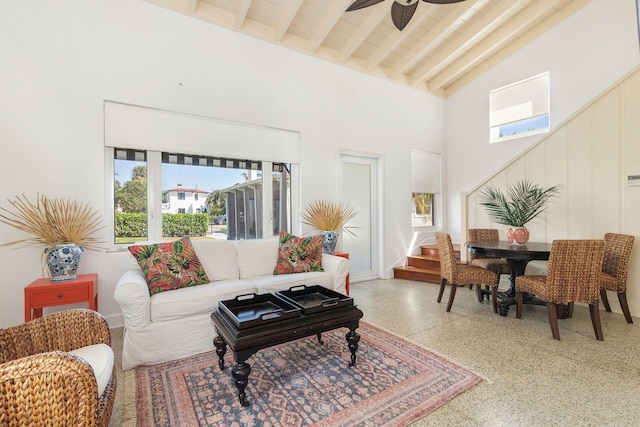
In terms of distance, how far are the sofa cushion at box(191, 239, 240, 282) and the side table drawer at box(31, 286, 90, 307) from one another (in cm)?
99

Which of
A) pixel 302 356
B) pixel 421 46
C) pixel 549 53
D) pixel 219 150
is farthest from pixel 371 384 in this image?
pixel 549 53

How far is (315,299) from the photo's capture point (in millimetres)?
2484

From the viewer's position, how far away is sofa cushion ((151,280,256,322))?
2.46m

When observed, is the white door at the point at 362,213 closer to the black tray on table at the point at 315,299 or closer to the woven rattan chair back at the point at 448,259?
the woven rattan chair back at the point at 448,259

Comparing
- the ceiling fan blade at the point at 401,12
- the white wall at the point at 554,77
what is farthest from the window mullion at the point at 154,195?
the white wall at the point at 554,77

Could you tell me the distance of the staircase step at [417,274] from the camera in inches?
196

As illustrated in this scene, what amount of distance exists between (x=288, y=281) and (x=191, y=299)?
94 centimetres

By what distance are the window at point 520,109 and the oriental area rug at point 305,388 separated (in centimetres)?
450

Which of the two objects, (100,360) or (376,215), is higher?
(376,215)

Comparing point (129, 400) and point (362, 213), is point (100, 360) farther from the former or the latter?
point (362, 213)

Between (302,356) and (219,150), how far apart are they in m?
2.67

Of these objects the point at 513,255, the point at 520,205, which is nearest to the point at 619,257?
the point at 520,205

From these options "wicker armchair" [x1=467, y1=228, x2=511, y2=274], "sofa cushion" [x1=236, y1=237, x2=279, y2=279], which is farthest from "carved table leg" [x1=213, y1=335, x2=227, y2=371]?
"wicker armchair" [x1=467, y1=228, x2=511, y2=274]

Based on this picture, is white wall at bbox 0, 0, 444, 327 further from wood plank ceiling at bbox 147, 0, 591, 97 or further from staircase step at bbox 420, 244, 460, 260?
staircase step at bbox 420, 244, 460, 260
